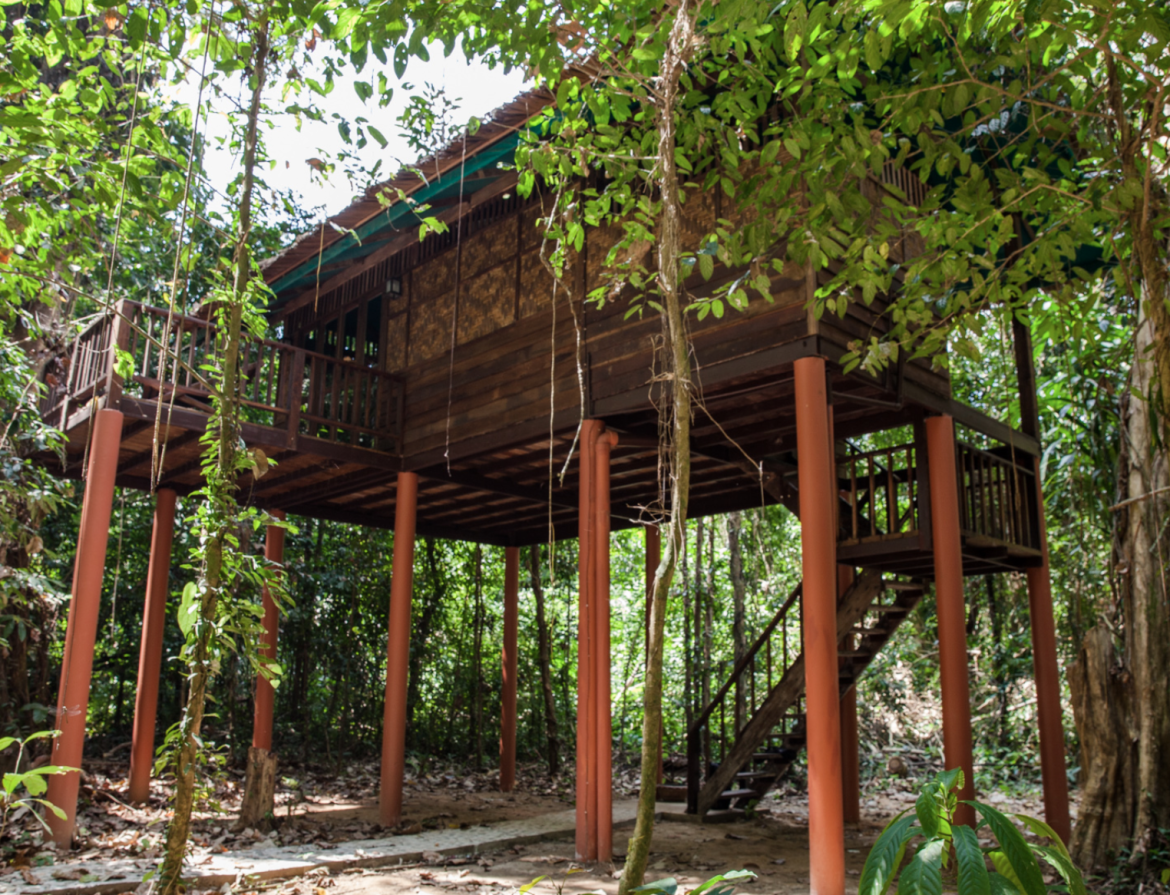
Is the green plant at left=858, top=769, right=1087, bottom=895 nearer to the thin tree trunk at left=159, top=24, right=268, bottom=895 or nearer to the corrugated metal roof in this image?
the thin tree trunk at left=159, top=24, right=268, bottom=895

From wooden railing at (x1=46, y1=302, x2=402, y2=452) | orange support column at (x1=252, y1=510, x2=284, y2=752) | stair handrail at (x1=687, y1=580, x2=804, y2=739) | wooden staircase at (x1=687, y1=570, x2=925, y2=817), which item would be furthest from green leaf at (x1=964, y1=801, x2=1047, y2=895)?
orange support column at (x1=252, y1=510, x2=284, y2=752)

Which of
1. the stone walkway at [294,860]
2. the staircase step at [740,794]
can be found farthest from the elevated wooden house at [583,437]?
the stone walkway at [294,860]

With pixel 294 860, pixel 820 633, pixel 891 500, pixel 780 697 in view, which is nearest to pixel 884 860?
pixel 820 633

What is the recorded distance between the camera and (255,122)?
452 centimetres

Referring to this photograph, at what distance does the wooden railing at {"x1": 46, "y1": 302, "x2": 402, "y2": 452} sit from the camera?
795cm

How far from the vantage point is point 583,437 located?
8000 millimetres

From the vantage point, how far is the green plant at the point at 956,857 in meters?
1.71

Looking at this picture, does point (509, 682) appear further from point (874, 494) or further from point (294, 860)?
point (874, 494)

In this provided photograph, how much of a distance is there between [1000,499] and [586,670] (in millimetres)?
4167

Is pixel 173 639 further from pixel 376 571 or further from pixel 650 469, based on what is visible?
pixel 650 469

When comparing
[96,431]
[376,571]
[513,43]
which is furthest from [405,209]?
[376,571]

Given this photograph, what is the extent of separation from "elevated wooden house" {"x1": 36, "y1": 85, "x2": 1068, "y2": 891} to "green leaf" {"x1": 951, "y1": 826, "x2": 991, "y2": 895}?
14.3 ft

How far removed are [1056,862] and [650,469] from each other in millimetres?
7939

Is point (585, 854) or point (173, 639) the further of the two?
point (173, 639)
